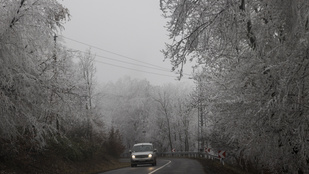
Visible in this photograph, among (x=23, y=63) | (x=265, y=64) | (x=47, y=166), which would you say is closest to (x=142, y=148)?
(x=47, y=166)

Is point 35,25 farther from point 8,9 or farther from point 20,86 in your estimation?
point 20,86

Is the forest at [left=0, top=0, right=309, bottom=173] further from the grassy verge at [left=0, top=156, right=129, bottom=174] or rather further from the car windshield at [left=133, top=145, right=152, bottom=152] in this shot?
the car windshield at [left=133, top=145, right=152, bottom=152]

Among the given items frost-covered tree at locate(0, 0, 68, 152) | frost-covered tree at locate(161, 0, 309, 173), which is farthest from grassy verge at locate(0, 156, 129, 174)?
frost-covered tree at locate(161, 0, 309, 173)

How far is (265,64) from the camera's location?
764 cm

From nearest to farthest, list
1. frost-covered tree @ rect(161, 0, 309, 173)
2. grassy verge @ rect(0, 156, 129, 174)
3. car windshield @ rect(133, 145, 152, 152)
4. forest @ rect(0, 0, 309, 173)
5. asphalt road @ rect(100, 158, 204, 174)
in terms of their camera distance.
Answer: frost-covered tree @ rect(161, 0, 309, 173) < forest @ rect(0, 0, 309, 173) < grassy verge @ rect(0, 156, 129, 174) < asphalt road @ rect(100, 158, 204, 174) < car windshield @ rect(133, 145, 152, 152)

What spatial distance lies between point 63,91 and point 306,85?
27.8 ft

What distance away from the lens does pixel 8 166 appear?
13.5 metres

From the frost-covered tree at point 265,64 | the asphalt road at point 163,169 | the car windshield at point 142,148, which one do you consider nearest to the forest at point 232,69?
the frost-covered tree at point 265,64

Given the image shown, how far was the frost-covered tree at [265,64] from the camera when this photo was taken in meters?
5.50

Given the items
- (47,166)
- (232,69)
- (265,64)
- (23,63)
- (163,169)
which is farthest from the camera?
(163,169)

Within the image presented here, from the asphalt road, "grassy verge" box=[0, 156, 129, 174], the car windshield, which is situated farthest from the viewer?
the car windshield

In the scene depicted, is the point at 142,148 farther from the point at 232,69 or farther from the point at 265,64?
the point at 265,64

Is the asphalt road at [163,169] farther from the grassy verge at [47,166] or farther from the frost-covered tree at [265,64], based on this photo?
the frost-covered tree at [265,64]

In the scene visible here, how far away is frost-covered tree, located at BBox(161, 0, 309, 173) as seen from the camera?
5504 millimetres
